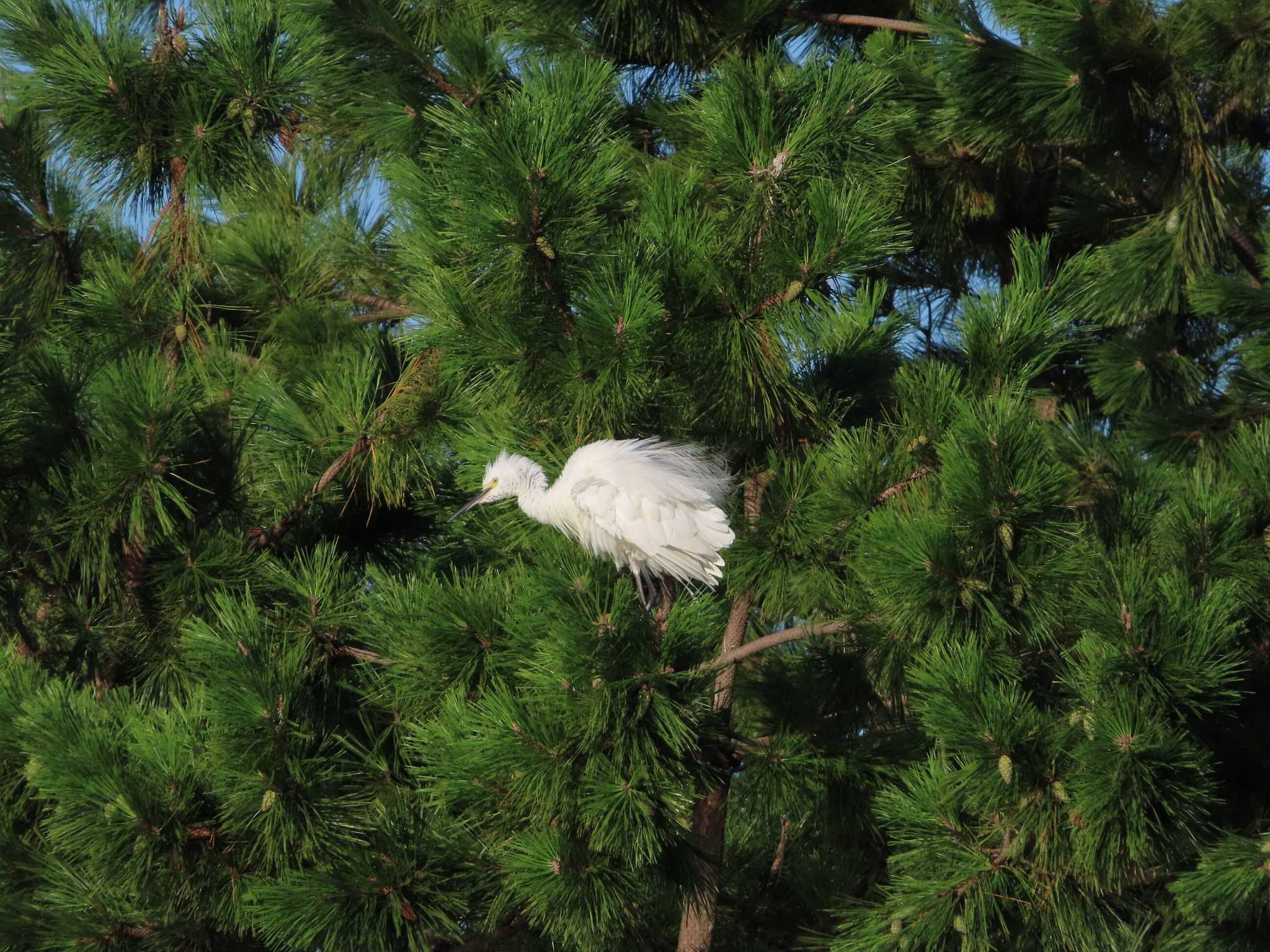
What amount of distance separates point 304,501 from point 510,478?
37 centimetres

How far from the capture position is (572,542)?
2510mm

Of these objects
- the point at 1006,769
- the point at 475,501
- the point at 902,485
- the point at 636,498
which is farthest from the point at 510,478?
the point at 1006,769

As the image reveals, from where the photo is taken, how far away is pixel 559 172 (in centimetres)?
189

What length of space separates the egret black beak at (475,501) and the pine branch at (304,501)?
23 centimetres

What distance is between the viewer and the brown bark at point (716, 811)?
2201 mm

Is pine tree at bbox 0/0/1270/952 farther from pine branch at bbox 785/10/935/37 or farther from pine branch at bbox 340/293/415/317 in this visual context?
pine branch at bbox 340/293/415/317

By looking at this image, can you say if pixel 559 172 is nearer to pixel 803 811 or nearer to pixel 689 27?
pixel 689 27

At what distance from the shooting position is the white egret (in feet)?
7.98

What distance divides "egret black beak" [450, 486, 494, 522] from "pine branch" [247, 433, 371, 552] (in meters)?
0.23

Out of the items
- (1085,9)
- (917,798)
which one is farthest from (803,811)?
(1085,9)

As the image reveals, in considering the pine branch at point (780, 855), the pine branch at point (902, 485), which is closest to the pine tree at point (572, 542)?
the pine branch at point (902, 485)

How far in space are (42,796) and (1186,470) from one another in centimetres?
235

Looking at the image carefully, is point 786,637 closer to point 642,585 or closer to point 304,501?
point 642,585

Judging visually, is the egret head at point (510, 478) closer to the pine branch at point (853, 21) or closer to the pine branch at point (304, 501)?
the pine branch at point (304, 501)
